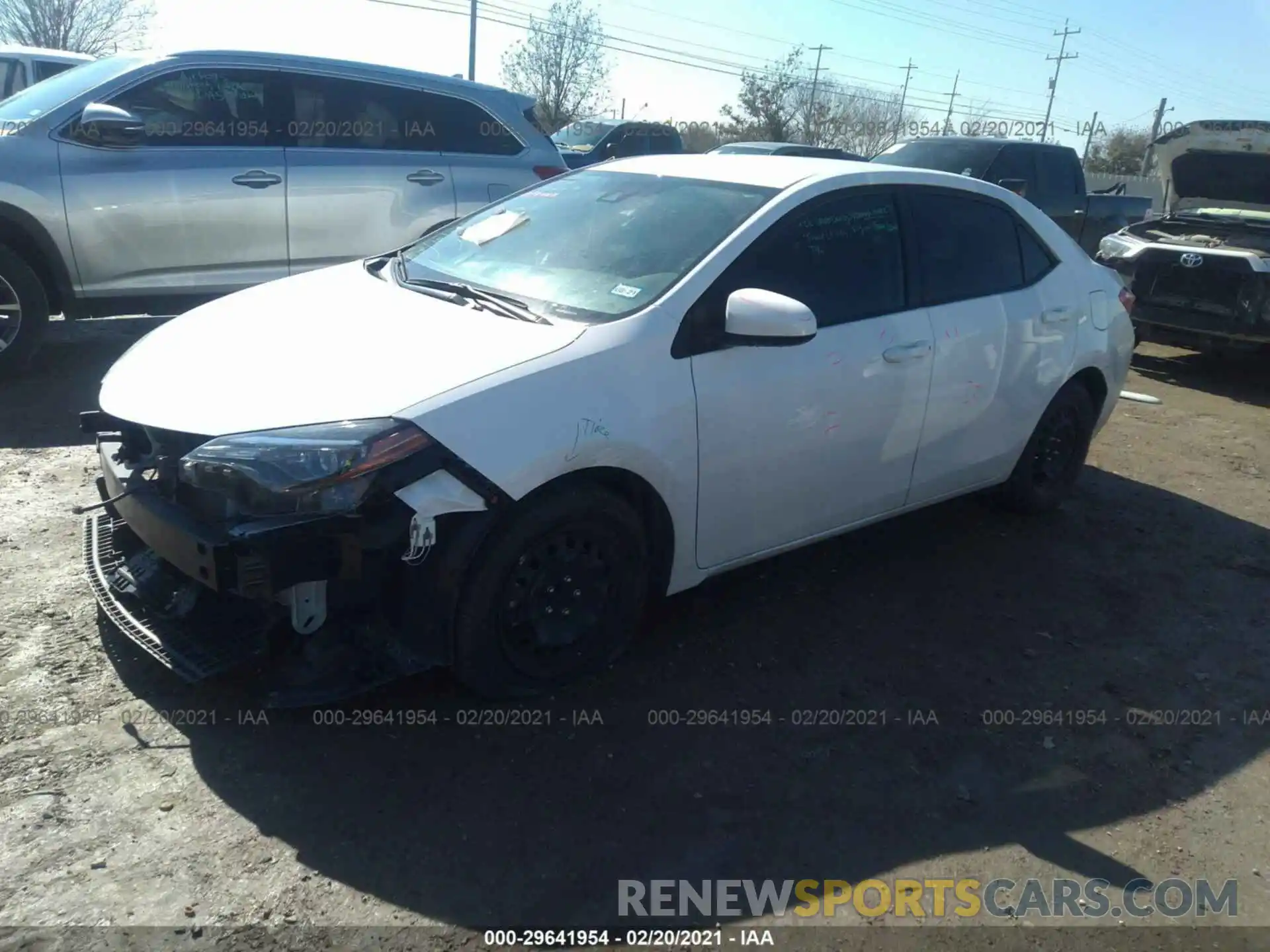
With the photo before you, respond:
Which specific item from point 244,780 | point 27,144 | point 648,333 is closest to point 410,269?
point 648,333

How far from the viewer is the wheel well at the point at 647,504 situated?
313cm

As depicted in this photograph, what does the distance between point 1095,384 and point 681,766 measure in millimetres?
3369

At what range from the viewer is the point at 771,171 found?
3.99 meters

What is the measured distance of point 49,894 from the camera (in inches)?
93.5

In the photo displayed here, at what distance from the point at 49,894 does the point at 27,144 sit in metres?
4.97

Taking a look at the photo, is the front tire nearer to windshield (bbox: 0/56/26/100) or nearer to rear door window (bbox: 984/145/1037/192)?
rear door window (bbox: 984/145/1037/192)

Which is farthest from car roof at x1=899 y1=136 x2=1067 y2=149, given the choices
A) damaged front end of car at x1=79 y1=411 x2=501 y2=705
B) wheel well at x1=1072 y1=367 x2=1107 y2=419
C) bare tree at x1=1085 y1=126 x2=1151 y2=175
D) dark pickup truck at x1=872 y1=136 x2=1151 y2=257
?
bare tree at x1=1085 y1=126 x2=1151 y2=175

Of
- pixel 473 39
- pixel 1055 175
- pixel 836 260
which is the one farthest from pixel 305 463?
pixel 473 39

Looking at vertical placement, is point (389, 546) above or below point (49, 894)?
above

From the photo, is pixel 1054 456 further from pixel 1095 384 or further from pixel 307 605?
pixel 307 605

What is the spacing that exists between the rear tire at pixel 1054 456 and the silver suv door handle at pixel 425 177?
14.3ft

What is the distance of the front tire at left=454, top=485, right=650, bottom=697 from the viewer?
2.96 meters

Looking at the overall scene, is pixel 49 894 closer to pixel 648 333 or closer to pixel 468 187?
pixel 648 333

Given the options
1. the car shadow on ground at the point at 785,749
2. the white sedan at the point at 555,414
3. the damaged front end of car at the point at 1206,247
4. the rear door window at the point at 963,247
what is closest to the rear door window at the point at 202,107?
the white sedan at the point at 555,414
